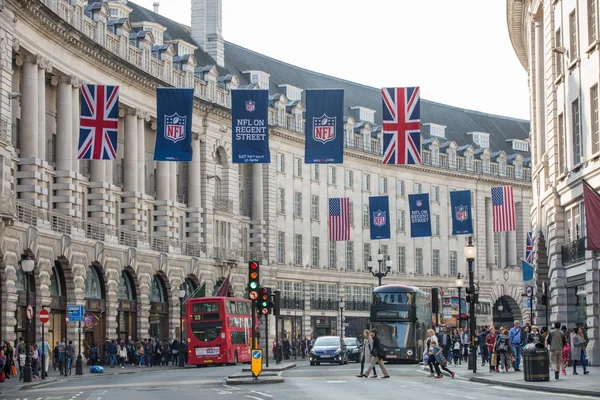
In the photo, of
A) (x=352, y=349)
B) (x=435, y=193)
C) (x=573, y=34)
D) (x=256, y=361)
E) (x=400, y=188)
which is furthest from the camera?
(x=435, y=193)

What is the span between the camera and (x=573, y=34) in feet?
161

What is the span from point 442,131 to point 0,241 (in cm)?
8485

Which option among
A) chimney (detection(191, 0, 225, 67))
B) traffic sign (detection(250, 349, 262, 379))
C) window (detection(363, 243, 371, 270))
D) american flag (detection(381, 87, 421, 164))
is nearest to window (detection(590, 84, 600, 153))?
american flag (detection(381, 87, 421, 164))

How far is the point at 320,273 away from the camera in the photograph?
364 ft

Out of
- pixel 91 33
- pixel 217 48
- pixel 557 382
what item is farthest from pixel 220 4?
pixel 557 382

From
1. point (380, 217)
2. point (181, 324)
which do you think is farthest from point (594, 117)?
point (181, 324)

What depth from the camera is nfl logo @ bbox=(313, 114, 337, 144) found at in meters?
51.9

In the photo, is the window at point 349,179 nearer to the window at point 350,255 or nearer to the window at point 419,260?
the window at point 350,255

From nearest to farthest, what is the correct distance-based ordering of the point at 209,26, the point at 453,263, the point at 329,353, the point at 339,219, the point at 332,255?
the point at 329,353 < the point at 339,219 < the point at 209,26 < the point at 332,255 < the point at 453,263

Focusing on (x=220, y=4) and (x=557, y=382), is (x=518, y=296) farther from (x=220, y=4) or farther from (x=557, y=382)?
(x=557, y=382)

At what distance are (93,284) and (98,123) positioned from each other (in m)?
21.3

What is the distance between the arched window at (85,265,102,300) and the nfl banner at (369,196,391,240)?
16.1 m

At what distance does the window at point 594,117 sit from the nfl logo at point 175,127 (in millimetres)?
15714

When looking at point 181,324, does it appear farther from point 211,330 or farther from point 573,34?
point 573,34
